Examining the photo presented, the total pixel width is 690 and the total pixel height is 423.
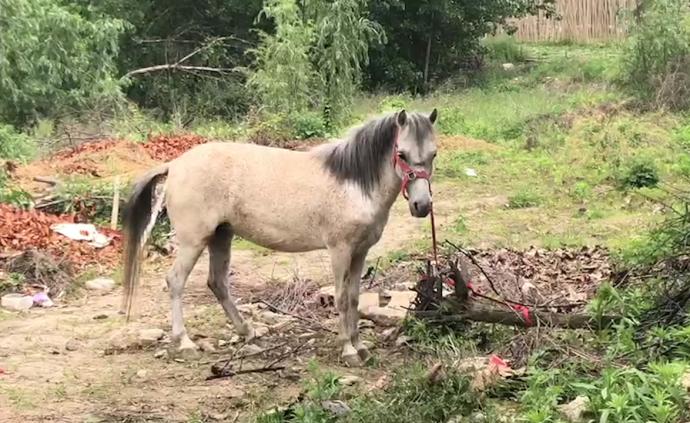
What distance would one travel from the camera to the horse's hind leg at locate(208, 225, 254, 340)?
643 cm

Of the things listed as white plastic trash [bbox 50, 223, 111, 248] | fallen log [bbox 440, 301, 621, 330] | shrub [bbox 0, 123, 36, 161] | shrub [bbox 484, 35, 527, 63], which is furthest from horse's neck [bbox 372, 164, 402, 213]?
shrub [bbox 484, 35, 527, 63]

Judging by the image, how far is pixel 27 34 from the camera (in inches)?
568

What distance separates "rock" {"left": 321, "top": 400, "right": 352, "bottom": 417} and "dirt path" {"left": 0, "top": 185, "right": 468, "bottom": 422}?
0.55m

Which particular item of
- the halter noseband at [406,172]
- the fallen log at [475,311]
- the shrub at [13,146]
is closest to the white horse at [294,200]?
A: the halter noseband at [406,172]

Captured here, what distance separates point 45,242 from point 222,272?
10.6ft

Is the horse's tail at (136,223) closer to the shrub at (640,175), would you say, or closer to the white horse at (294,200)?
the white horse at (294,200)

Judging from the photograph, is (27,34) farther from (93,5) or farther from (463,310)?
(463,310)

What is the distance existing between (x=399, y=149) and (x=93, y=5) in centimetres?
1722

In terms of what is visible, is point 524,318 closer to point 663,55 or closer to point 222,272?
point 222,272

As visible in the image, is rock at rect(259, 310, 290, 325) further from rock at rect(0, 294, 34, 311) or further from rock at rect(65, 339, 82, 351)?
rock at rect(0, 294, 34, 311)

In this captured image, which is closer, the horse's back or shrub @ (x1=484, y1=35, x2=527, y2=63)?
the horse's back

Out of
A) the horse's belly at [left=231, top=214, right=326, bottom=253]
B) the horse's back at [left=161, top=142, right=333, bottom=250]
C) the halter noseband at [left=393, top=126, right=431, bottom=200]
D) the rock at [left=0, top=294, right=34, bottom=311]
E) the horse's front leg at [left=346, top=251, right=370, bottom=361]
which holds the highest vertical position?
the halter noseband at [left=393, top=126, right=431, bottom=200]

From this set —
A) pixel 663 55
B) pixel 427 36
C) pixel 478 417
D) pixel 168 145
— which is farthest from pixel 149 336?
Result: pixel 427 36

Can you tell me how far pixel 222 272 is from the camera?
6.49 metres
